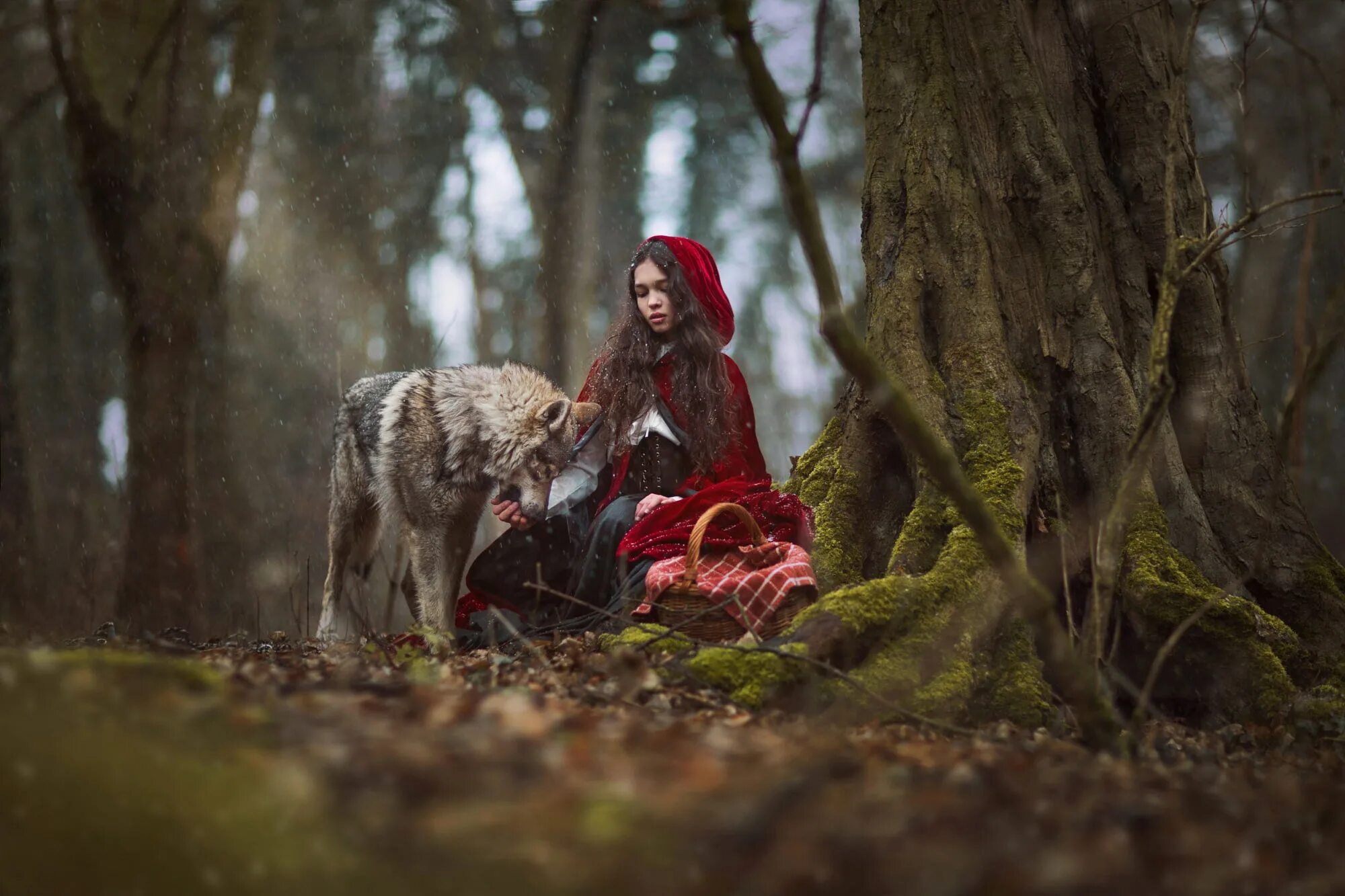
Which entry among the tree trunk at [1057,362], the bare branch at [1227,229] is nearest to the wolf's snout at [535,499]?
the tree trunk at [1057,362]

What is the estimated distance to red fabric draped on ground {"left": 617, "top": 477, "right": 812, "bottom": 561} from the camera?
468 centimetres

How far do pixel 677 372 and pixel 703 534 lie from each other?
50.0 inches

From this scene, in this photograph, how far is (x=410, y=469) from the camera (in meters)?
5.93

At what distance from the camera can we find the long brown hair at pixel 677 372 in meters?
5.21

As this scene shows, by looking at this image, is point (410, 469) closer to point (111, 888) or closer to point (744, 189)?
point (111, 888)

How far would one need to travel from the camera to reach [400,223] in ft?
57.6

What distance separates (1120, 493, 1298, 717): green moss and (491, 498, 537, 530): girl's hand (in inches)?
122

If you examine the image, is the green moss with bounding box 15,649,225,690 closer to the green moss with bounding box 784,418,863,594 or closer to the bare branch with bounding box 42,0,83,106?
the green moss with bounding box 784,418,863,594

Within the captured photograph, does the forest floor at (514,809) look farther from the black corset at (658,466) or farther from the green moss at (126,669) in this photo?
the black corset at (658,466)

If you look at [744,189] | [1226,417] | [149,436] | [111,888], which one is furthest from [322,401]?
[111,888]

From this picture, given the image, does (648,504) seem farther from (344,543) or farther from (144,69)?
(144,69)

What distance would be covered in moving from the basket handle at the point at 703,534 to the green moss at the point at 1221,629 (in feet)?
5.37

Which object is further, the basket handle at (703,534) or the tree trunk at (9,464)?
the tree trunk at (9,464)

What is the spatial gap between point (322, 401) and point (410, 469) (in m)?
11.5
